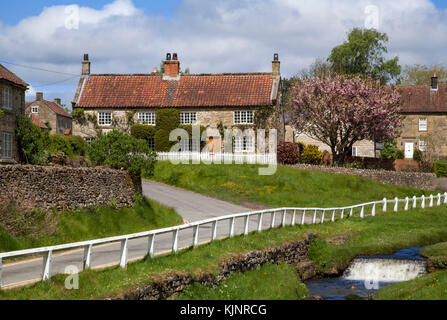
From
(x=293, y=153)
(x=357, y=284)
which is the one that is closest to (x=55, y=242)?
(x=357, y=284)

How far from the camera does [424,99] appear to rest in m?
75.1

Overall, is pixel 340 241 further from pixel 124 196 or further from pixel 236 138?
pixel 236 138

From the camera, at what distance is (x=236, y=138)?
57.4 meters

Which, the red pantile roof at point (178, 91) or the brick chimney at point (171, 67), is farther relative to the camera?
the brick chimney at point (171, 67)

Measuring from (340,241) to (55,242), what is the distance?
12.7 meters

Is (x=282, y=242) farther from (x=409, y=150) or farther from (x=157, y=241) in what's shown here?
(x=409, y=150)

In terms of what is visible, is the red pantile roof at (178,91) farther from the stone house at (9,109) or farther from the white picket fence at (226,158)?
the stone house at (9,109)

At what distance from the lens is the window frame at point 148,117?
191 feet

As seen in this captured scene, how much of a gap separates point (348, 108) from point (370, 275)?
32405 millimetres

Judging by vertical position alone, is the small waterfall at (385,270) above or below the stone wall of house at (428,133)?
below

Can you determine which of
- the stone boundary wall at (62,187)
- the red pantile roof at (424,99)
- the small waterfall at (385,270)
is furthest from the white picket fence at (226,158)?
the red pantile roof at (424,99)

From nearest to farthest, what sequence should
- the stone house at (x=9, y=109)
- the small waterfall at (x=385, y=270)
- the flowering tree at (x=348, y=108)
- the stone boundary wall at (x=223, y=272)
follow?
the stone boundary wall at (x=223, y=272), the small waterfall at (x=385, y=270), the stone house at (x=9, y=109), the flowering tree at (x=348, y=108)

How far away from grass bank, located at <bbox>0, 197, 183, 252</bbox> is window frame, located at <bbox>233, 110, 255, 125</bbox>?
27140mm

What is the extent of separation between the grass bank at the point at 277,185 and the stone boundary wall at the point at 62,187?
13085 millimetres
